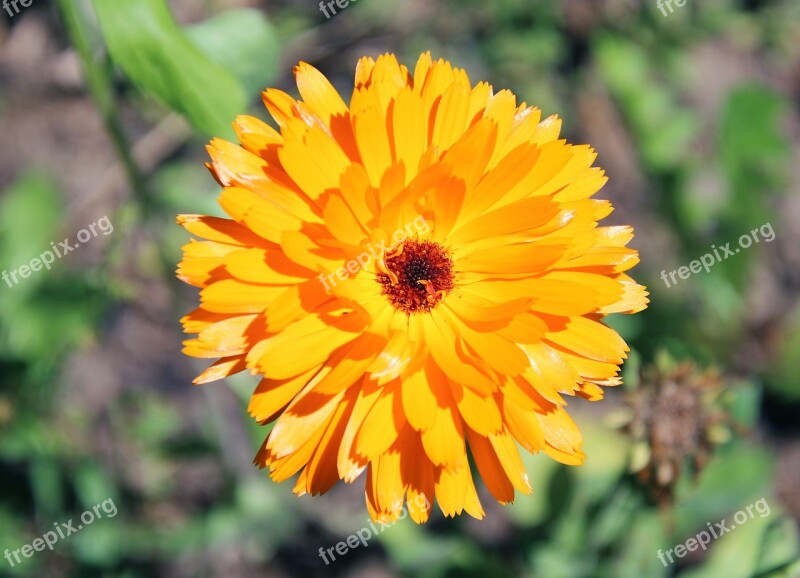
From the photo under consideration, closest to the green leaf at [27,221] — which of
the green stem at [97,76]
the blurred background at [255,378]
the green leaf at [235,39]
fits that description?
the blurred background at [255,378]

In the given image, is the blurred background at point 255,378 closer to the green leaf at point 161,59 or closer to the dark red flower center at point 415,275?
the green leaf at point 161,59

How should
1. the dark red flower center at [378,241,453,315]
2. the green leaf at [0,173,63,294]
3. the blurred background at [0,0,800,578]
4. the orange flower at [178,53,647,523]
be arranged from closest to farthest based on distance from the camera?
the orange flower at [178,53,647,523] < the dark red flower center at [378,241,453,315] < the blurred background at [0,0,800,578] < the green leaf at [0,173,63,294]

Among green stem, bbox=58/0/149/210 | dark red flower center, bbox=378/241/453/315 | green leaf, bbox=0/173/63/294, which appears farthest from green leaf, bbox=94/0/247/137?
green leaf, bbox=0/173/63/294

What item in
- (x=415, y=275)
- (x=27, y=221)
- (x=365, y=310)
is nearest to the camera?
(x=365, y=310)

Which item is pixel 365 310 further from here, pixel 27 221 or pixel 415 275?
pixel 27 221

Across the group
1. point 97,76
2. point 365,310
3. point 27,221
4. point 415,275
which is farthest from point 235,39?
point 27,221

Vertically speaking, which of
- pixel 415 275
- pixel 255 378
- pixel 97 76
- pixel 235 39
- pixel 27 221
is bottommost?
pixel 415 275

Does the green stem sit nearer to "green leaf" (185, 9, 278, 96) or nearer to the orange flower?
"green leaf" (185, 9, 278, 96)
